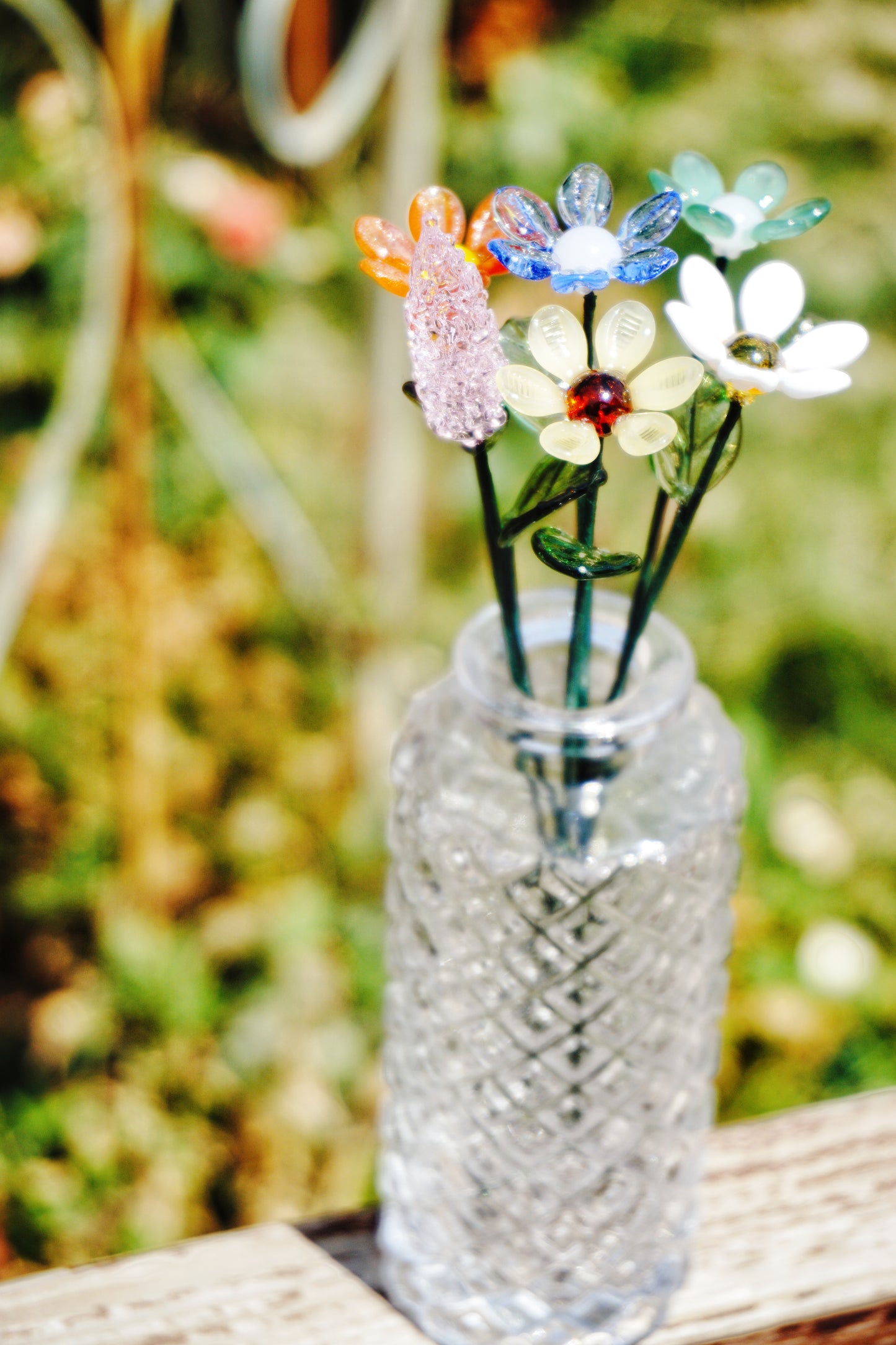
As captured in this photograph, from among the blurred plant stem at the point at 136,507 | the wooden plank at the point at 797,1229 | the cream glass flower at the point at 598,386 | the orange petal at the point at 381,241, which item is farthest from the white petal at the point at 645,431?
the blurred plant stem at the point at 136,507

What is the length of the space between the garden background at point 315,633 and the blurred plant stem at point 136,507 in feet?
0.04

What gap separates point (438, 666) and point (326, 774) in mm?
207

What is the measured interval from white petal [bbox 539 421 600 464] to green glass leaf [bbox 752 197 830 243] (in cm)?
11

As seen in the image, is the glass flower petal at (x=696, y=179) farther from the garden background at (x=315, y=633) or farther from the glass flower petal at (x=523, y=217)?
the garden background at (x=315, y=633)

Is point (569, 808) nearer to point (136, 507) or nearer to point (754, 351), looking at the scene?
point (754, 351)

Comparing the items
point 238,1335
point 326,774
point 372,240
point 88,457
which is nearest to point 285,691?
point 326,774

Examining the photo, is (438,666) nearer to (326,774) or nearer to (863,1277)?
(326,774)

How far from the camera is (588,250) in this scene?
0.42 m

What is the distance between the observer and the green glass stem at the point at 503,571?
469 mm

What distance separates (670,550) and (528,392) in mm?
94

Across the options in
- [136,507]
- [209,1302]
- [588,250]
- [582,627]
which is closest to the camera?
[588,250]

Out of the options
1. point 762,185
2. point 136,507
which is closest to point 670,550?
point 762,185

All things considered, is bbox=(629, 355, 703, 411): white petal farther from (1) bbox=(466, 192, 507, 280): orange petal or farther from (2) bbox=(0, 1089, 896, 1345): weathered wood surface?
(2) bbox=(0, 1089, 896, 1345): weathered wood surface

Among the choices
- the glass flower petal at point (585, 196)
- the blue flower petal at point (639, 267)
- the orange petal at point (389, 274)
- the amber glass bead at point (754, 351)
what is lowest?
the amber glass bead at point (754, 351)
